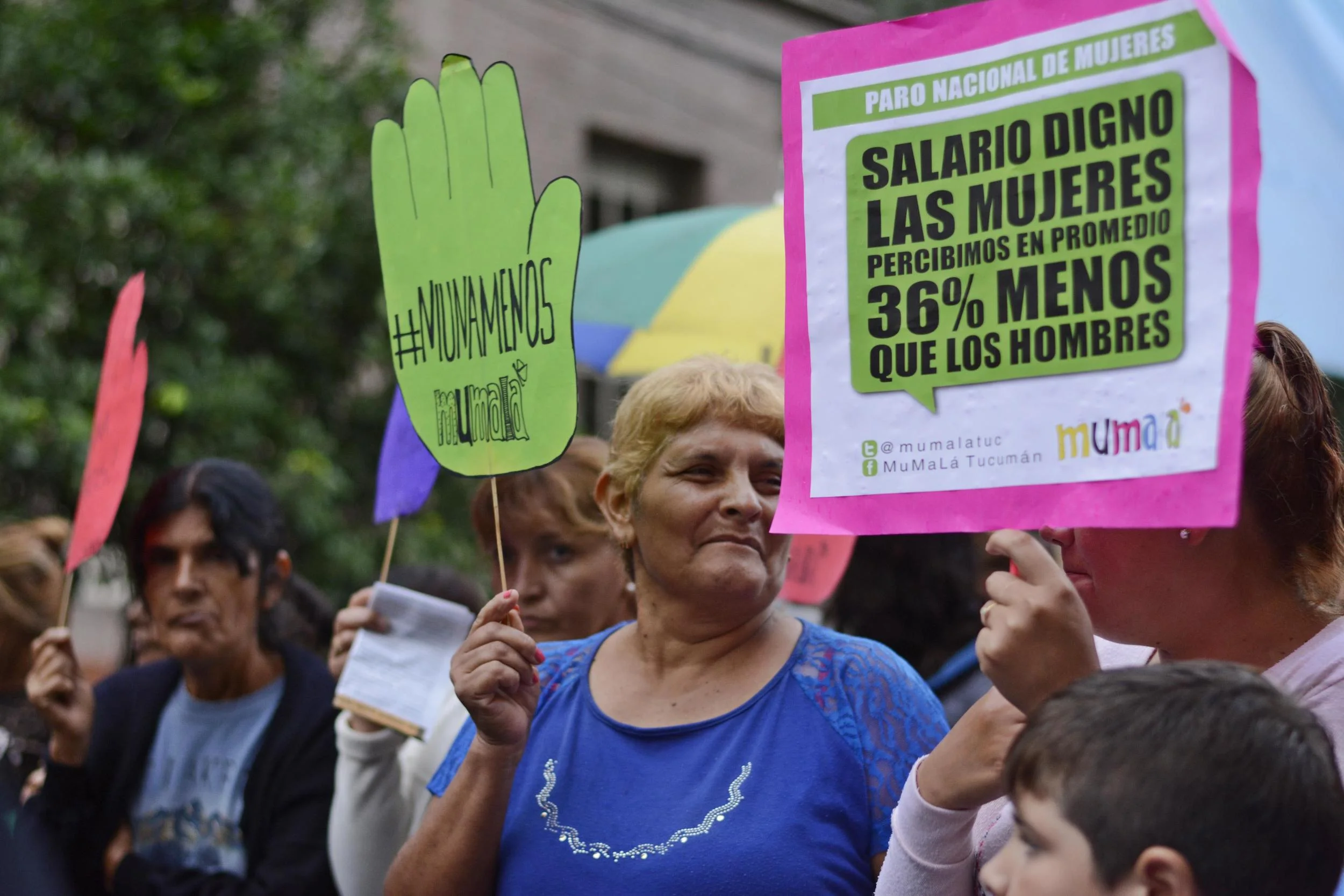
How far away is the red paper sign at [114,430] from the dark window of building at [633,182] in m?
7.07

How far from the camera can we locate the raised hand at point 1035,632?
1.53m

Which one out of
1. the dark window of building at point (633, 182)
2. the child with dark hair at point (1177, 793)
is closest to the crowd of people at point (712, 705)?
the child with dark hair at point (1177, 793)

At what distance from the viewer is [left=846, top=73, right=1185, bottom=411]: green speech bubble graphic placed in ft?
4.95

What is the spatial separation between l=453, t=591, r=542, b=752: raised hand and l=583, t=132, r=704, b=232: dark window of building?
8129 millimetres

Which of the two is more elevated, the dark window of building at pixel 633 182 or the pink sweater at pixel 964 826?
the dark window of building at pixel 633 182

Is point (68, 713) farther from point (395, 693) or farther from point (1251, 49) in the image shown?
point (1251, 49)

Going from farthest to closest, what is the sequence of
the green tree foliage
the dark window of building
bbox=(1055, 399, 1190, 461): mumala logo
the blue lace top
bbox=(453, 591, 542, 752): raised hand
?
the dark window of building, the green tree foliage, bbox=(453, 591, 542, 752): raised hand, the blue lace top, bbox=(1055, 399, 1190, 461): mumala logo

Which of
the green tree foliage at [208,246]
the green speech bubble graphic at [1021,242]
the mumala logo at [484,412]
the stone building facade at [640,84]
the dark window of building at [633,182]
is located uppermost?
the stone building facade at [640,84]

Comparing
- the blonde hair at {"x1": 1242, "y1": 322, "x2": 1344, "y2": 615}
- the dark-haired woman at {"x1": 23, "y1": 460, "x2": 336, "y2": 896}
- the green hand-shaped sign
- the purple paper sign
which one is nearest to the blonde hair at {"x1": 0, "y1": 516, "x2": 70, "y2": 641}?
the dark-haired woman at {"x1": 23, "y1": 460, "x2": 336, "y2": 896}

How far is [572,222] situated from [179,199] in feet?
16.0

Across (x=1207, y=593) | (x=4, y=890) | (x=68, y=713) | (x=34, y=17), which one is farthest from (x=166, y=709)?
(x=34, y=17)

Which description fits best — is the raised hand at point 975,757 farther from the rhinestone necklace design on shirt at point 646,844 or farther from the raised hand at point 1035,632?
the rhinestone necklace design on shirt at point 646,844

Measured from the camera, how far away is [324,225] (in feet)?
22.6

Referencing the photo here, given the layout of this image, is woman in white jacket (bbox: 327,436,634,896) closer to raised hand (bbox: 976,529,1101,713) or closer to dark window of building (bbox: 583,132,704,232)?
raised hand (bbox: 976,529,1101,713)
